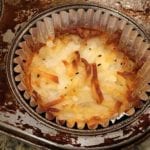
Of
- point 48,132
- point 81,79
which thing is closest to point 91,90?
point 81,79

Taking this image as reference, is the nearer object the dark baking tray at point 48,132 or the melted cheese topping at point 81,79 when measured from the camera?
the dark baking tray at point 48,132

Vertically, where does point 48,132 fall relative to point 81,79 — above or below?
below

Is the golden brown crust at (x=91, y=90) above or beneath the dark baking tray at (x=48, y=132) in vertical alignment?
above

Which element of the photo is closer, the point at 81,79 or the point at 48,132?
the point at 48,132

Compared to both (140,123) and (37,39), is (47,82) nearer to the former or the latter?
(37,39)

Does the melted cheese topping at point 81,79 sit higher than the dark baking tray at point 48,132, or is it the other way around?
the melted cheese topping at point 81,79

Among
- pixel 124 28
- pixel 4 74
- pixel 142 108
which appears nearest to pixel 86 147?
pixel 142 108

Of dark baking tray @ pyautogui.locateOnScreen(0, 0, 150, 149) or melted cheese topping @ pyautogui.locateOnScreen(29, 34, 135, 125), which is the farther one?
melted cheese topping @ pyautogui.locateOnScreen(29, 34, 135, 125)

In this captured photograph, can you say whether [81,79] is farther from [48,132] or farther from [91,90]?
[48,132]

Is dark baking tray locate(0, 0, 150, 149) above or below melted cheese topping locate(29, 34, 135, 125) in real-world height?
below
